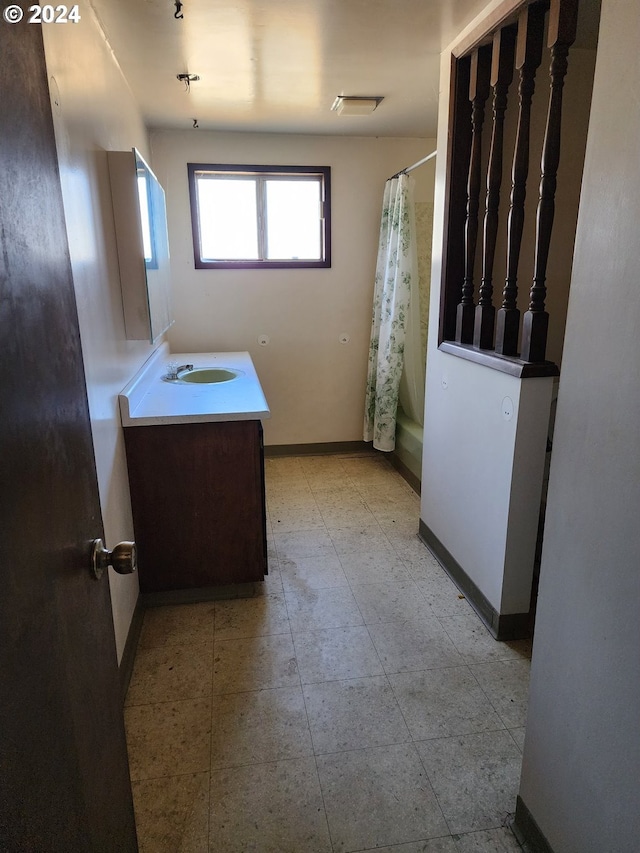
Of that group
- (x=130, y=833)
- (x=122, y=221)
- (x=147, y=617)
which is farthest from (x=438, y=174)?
(x=130, y=833)

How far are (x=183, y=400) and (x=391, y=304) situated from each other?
1775 millimetres

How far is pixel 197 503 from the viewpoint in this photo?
2.19 m

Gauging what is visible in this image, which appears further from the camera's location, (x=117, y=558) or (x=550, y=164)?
(x=550, y=164)

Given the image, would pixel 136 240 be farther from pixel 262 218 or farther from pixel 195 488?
Answer: pixel 262 218

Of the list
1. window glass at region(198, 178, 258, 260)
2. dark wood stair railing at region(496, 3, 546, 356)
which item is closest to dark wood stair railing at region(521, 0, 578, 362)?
dark wood stair railing at region(496, 3, 546, 356)

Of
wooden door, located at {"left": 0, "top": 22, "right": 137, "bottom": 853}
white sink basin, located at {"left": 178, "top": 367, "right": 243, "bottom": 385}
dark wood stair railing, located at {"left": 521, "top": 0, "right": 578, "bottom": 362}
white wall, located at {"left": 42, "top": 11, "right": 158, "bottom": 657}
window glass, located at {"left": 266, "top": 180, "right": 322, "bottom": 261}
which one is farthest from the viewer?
window glass, located at {"left": 266, "top": 180, "right": 322, "bottom": 261}

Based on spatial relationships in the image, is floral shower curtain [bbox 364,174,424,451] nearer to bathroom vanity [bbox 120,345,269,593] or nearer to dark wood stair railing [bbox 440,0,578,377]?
dark wood stair railing [bbox 440,0,578,377]

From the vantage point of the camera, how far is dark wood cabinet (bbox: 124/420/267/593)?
6.96 feet

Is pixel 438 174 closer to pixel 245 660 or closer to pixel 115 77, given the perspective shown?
pixel 115 77

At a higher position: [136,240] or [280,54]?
[280,54]

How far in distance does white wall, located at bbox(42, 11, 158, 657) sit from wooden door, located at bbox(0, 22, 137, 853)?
739 mm

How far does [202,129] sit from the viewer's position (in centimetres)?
341

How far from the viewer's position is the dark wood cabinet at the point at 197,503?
212 cm

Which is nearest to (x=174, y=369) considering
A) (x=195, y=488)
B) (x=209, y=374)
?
(x=209, y=374)
